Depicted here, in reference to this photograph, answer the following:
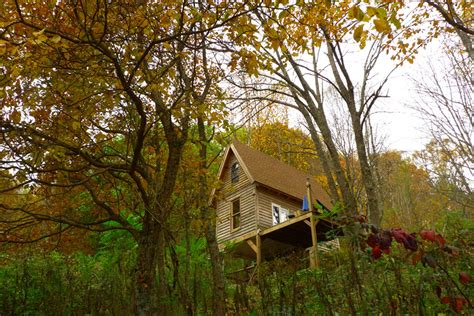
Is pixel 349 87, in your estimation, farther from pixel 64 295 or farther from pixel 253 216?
pixel 253 216

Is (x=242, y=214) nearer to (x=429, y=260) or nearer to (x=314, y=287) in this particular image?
(x=314, y=287)

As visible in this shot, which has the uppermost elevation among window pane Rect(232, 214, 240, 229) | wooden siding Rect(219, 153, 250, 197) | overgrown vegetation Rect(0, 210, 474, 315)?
wooden siding Rect(219, 153, 250, 197)

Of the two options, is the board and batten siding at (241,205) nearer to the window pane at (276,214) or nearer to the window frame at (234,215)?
the window frame at (234,215)

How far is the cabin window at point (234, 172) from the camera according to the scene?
75.3 ft

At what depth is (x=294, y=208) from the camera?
22.7 metres

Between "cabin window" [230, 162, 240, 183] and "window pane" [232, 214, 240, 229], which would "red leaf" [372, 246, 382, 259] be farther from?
"cabin window" [230, 162, 240, 183]

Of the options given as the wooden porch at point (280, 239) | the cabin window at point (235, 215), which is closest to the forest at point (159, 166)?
the wooden porch at point (280, 239)

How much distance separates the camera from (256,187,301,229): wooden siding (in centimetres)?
2047

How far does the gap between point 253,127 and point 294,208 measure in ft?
42.7

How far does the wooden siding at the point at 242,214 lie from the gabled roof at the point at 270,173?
835mm

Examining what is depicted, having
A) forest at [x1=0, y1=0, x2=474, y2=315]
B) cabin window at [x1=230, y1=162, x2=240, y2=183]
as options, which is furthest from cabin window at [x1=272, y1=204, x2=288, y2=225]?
forest at [x1=0, y1=0, x2=474, y2=315]

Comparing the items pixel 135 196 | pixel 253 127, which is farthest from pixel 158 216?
pixel 253 127

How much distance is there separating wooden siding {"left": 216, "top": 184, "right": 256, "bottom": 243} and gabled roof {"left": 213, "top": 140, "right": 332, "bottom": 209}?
2.74 ft

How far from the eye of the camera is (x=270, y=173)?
22.7 meters
